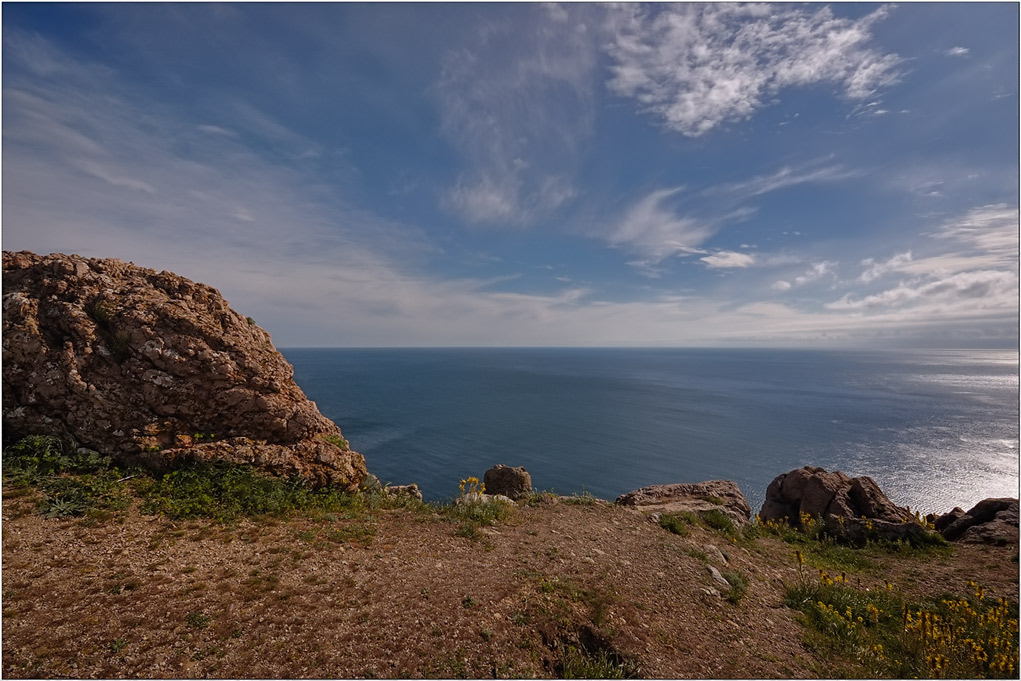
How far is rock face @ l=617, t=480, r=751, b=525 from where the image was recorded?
19688mm

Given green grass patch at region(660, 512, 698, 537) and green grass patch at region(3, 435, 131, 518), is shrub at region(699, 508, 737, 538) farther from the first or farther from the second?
green grass patch at region(3, 435, 131, 518)

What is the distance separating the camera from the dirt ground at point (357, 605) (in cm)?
630

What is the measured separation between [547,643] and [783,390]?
167819 mm

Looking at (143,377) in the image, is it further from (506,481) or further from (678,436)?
(678,436)

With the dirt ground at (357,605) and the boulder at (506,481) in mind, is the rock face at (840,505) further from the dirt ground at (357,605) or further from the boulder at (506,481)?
the boulder at (506,481)

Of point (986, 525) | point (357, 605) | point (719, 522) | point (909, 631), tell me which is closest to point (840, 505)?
point (986, 525)

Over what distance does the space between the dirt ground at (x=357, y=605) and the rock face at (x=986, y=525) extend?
1195cm

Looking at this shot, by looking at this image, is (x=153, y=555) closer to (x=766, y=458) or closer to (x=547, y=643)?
(x=547, y=643)

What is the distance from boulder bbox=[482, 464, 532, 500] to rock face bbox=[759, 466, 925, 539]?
14.7 meters

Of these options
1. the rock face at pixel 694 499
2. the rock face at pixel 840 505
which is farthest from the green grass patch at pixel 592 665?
the rock face at pixel 840 505

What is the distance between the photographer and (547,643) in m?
7.48

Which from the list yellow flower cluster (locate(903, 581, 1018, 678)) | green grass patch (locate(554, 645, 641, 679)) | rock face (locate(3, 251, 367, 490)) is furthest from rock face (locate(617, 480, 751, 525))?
rock face (locate(3, 251, 367, 490))

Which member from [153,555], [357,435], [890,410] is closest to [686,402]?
[890,410]

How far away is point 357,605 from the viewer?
7.69m
